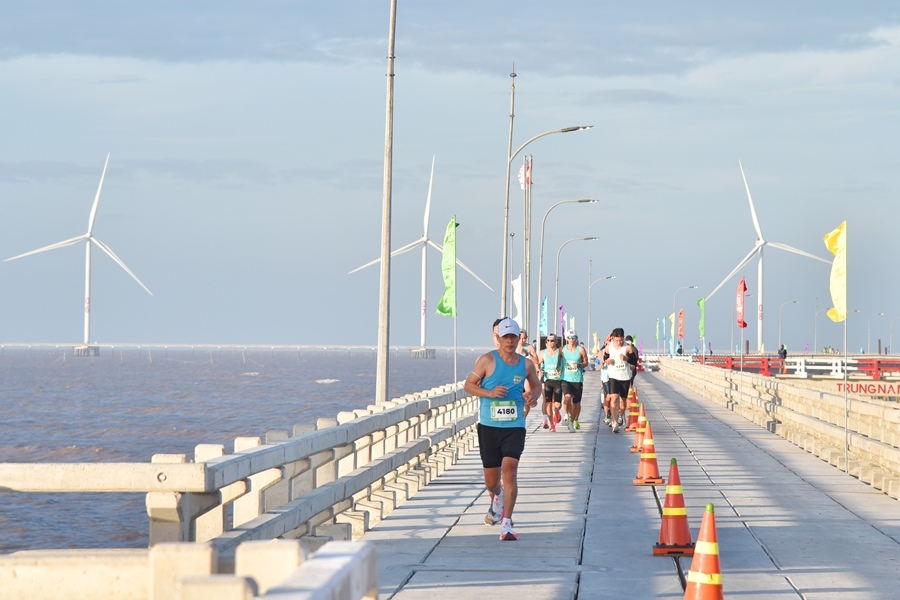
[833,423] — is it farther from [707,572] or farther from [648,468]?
[707,572]

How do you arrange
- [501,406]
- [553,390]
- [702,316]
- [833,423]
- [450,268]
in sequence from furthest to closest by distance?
[702,316] < [450,268] < [553,390] < [833,423] < [501,406]

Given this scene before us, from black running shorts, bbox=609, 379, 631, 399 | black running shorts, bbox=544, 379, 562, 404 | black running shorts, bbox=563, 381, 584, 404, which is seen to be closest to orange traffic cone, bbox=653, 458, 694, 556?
black running shorts, bbox=609, 379, 631, 399

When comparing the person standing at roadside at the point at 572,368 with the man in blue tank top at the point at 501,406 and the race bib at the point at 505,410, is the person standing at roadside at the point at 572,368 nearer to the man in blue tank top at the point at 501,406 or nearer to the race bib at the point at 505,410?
the man in blue tank top at the point at 501,406

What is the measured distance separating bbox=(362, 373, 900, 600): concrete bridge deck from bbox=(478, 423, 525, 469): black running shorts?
65 centimetres

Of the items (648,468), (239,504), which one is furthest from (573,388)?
(239,504)

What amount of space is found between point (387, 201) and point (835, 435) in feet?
25.2

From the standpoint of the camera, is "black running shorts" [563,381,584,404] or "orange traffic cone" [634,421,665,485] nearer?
"orange traffic cone" [634,421,665,485]

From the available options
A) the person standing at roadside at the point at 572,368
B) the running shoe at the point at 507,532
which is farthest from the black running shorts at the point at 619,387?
the running shoe at the point at 507,532

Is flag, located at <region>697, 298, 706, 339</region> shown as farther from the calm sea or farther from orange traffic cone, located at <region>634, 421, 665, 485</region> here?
orange traffic cone, located at <region>634, 421, 665, 485</region>

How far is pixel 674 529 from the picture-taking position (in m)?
11.2

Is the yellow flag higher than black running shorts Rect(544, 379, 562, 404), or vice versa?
the yellow flag

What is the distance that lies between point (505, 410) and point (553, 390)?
53.0 ft

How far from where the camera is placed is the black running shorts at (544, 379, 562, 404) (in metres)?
27.9

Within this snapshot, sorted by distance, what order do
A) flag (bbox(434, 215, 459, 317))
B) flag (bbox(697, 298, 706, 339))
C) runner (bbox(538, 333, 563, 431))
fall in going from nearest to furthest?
runner (bbox(538, 333, 563, 431))
flag (bbox(434, 215, 459, 317))
flag (bbox(697, 298, 706, 339))
